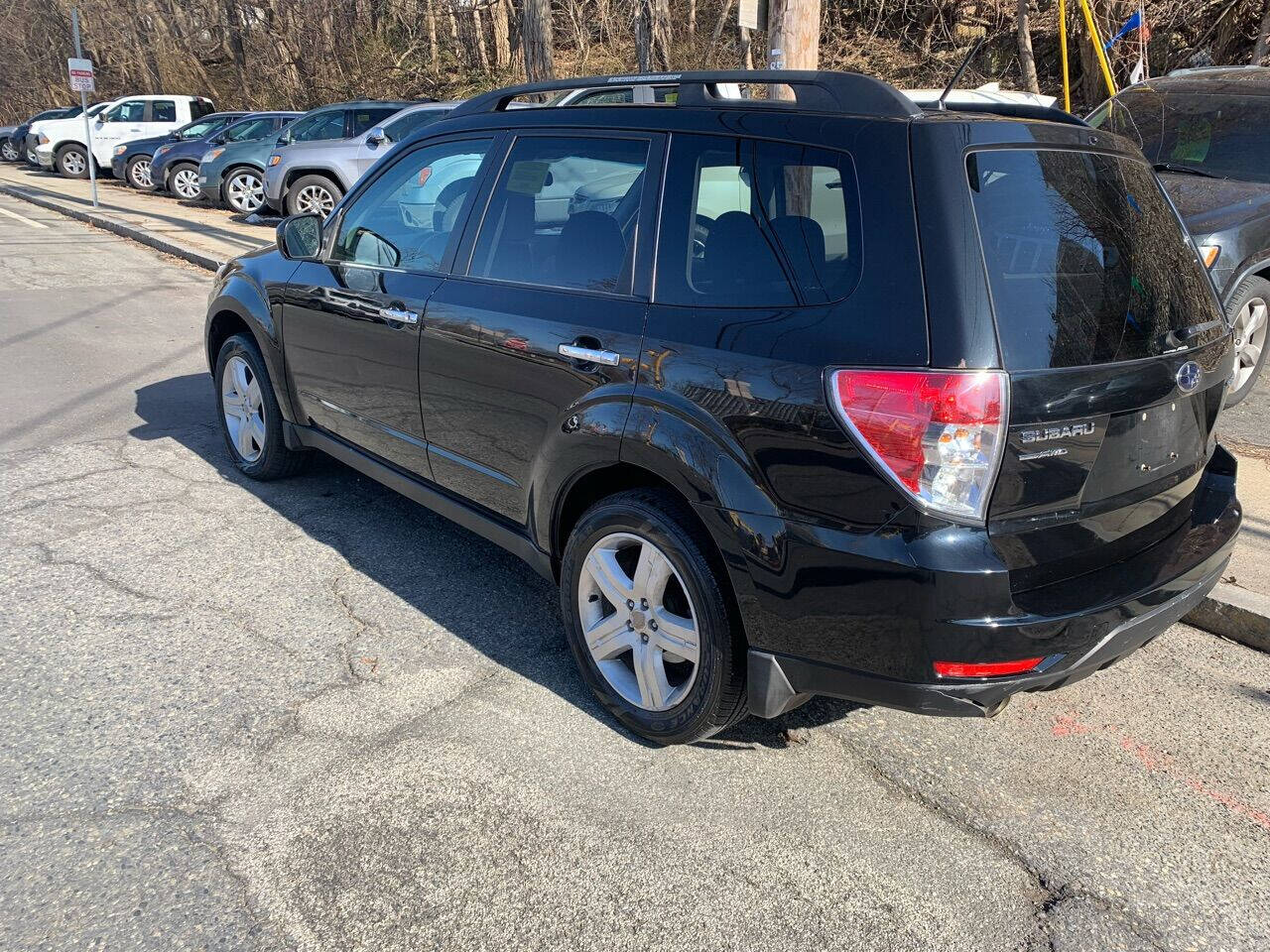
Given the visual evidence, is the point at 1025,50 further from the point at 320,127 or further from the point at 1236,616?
the point at 1236,616

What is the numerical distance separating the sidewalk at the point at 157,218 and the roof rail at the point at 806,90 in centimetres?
1032

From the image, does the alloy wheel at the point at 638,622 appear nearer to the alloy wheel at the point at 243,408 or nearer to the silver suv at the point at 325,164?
the alloy wheel at the point at 243,408

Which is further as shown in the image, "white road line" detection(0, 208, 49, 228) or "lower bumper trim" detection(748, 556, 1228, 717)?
"white road line" detection(0, 208, 49, 228)

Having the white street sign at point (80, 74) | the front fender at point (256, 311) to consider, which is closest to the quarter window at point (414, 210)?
the front fender at point (256, 311)

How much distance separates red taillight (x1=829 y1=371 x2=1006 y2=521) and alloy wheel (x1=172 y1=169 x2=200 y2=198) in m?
19.7

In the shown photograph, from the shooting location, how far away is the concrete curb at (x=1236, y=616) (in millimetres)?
3744

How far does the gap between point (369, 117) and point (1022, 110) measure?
46.7ft

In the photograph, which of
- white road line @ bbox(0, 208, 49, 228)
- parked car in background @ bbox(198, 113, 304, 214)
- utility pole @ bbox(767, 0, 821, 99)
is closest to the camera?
utility pole @ bbox(767, 0, 821, 99)

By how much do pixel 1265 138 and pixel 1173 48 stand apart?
367 inches

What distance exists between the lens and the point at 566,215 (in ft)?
11.4

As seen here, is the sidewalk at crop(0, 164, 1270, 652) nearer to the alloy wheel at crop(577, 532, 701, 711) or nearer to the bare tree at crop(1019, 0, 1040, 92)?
the alloy wheel at crop(577, 532, 701, 711)

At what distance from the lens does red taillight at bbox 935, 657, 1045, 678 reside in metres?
2.46

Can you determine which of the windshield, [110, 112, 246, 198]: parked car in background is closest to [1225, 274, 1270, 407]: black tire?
the windshield

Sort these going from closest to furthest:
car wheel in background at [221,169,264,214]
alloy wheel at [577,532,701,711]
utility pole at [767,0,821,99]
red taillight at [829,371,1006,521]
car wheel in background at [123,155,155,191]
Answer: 1. red taillight at [829,371,1006,521]
2. alloy wheel at [577,532,701,711]
3. utility pole at [767,0,821,99]
4. car wheel in background at [221,169,264,214]
5. car wheel in background at [123,155,155,191]
